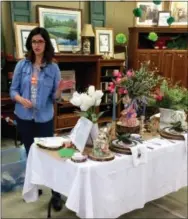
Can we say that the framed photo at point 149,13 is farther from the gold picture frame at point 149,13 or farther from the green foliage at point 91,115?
the green foliage at point 91,115

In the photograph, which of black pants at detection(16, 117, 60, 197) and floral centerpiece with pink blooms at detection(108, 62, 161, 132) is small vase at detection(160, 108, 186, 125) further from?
black pants at detection(16, 117, 60, 197)

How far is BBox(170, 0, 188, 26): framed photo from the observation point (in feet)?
18.5

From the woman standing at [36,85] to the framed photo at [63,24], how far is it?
2457 millimetres

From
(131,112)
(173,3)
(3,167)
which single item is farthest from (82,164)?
(173,3)

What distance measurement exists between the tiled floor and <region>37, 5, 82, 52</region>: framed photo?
2.76 metres

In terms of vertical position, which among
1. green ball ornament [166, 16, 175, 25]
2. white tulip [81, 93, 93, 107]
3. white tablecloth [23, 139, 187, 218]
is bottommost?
white tablecloth [23, 139, 187, 218]

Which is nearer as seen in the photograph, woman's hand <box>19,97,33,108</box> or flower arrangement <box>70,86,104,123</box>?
flower arrangement <box>70,86,104,123</box>

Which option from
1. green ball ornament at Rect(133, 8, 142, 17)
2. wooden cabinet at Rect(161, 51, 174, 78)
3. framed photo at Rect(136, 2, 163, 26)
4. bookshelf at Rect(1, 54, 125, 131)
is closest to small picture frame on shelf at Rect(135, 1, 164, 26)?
framed photo at Rect(136, 2, 163, 26)

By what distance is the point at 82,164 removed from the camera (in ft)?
6.02

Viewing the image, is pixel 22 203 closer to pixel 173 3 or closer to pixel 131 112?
pixel 131 112

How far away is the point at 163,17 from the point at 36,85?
3.88 meters

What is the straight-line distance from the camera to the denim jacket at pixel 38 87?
246 cm

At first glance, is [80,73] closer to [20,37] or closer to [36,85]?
[20,37]

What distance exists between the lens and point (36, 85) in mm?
2451
